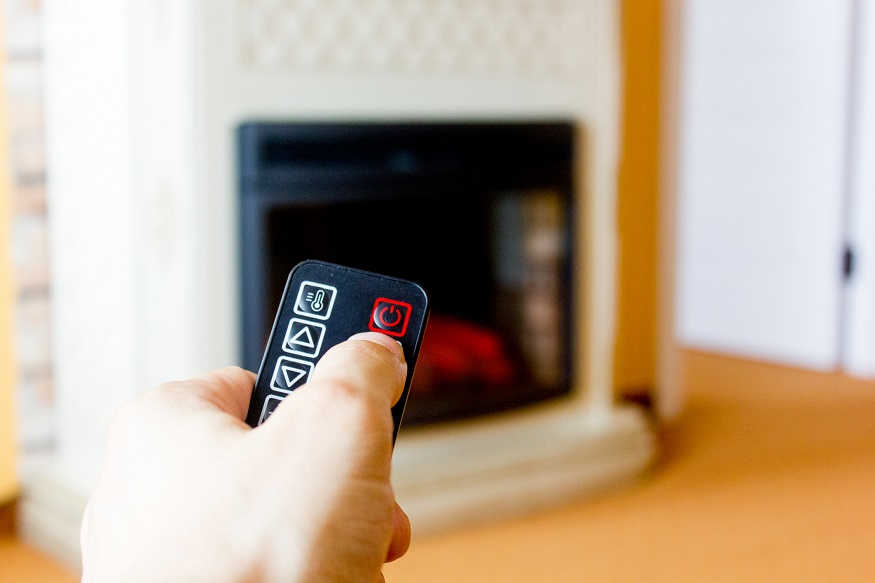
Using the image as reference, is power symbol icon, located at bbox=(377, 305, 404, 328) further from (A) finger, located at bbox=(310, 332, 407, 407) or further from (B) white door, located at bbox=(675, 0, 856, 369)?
(B) white door, located at bbox=(675, 0, 856, 369)

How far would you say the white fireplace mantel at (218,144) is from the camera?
1514mm

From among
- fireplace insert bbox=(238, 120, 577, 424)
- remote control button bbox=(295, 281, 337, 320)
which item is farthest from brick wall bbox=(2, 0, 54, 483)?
remote control button bbox=(295, 281, 337, 320)

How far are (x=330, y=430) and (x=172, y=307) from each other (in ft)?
3.95

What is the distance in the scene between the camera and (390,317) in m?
0.53

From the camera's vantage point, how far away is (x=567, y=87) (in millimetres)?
1891

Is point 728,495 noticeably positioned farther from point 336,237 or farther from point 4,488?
point 4,488

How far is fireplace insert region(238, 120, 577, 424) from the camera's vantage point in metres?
1.56

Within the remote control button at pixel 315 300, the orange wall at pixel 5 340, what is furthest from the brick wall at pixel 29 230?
the remote control button at pixel 315 300

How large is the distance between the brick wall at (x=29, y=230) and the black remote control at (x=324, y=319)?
125cm

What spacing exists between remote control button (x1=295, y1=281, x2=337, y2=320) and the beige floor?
988 millimetres

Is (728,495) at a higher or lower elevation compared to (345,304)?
lower

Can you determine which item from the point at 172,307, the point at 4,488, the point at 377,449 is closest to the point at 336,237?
the point at 172,307

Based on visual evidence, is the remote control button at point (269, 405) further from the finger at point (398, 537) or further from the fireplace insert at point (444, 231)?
the fireplace insert at point (444, 231)

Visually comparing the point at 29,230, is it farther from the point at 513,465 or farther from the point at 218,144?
the point at 513,465
